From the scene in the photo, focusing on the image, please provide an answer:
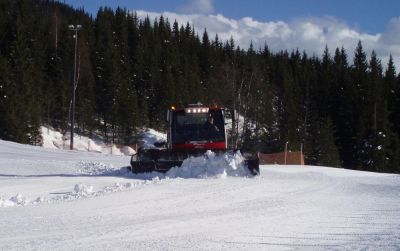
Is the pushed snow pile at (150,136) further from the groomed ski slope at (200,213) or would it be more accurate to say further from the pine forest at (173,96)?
the groomed ski slope at (200,213)

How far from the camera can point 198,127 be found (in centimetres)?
1816

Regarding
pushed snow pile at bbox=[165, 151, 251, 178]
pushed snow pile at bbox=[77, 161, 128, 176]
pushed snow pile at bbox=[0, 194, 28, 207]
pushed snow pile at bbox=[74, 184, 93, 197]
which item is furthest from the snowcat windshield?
pushed snow pile at bbox=[0, 194, 28, 207]

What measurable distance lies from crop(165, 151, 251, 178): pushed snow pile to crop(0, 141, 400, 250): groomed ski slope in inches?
1.3

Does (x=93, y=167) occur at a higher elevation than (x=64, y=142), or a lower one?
lower

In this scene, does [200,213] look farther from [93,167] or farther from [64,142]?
[64,142]

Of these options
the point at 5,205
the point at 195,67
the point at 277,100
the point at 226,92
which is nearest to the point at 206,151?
the point at 5,205

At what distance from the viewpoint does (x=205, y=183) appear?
46.0 ft

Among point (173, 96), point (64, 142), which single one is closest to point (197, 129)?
point (64, 142)

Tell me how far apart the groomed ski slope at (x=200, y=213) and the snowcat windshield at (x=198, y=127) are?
6.70 feet

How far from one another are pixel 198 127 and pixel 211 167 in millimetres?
2640

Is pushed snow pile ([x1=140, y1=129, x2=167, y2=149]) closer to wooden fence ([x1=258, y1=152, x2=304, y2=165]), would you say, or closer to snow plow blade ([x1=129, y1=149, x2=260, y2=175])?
wooden fence ([x1=258, y1=152, x2=304, y2=165])

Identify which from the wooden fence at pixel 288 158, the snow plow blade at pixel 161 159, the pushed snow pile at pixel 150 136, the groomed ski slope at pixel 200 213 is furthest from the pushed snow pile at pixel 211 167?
the pushed snow pile at pixel 150 136

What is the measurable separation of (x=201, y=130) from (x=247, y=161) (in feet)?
8.45

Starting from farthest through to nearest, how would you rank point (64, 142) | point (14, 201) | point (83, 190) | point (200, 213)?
1. point (64, 142)
2. point (83, 190)
3. point (14, 201)
4. point (200, 213)
